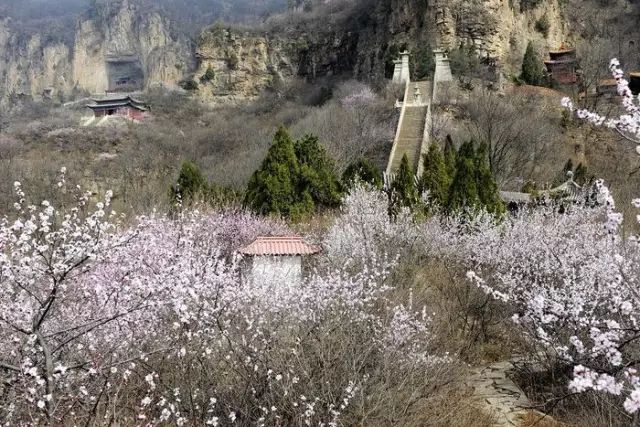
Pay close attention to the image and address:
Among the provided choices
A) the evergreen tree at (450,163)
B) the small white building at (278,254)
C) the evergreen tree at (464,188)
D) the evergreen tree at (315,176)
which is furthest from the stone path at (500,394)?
the evergreen tree at (450,163)

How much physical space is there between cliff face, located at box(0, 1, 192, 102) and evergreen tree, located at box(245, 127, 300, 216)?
58709 millimetres

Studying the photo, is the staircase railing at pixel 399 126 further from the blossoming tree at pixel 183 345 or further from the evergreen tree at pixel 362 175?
the blossoming tree at pixel 183 345

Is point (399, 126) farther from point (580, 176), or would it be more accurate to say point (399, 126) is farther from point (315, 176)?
point (315, 176)

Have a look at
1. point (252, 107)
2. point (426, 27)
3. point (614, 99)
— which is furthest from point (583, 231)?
point (252, 107)

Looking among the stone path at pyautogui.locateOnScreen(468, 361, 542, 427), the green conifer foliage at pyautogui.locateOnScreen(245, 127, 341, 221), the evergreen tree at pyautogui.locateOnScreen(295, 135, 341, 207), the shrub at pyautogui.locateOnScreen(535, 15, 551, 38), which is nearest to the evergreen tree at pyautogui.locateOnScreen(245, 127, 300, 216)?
the green conifer foliage at pyautogui.locateOnScreen(245, 127, 341, 221)

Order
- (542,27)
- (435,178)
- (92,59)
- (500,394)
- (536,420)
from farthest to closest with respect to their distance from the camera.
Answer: (92,59) < (542,27) < (435,178) < (500,394) < (536,420)

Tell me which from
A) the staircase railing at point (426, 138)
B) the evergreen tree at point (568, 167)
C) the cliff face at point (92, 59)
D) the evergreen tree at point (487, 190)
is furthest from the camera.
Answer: the cliff face at point (92, 59)

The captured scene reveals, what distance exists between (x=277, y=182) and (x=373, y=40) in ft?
105

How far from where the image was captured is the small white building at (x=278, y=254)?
11.3 metres

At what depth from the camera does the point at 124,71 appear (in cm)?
7894

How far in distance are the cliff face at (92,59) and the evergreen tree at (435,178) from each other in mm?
59832

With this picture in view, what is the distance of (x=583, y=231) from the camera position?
11.8 m

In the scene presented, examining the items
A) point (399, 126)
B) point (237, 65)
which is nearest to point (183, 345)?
point (399, 126)

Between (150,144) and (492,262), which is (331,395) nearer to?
(492,262)
